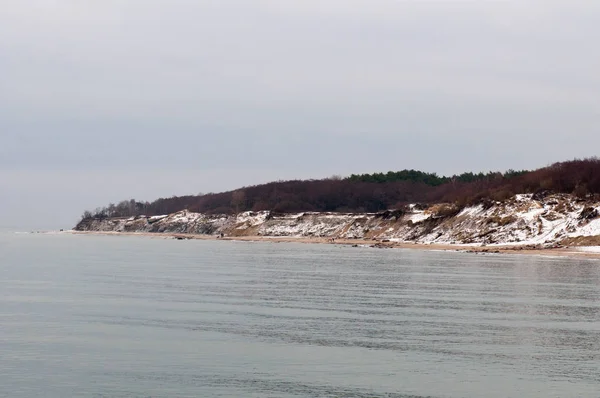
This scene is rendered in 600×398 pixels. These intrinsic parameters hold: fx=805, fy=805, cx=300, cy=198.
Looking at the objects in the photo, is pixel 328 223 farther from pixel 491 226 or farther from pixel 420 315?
pixel 420 315

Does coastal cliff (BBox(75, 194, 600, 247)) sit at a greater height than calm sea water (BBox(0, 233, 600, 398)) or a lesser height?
greater

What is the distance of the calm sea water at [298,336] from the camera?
80.6 ft

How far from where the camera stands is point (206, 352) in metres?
29.4

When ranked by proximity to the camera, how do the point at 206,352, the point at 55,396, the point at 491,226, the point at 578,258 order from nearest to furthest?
the point at 55,396 → the point at 206,352 → the point at 578,258 → the point at 491,226

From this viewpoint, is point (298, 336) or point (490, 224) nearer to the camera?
point (298, 336)

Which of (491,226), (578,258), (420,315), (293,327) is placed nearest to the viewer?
(293,327)

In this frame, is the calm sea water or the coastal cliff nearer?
the calm sea water

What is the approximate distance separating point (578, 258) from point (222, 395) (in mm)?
72463

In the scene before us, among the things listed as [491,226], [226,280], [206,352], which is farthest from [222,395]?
[491,226]

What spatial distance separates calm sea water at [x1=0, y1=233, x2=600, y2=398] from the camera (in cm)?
2458

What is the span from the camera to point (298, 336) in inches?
1296

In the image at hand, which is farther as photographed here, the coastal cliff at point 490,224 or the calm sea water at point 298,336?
the coastal cliff at point 490,224

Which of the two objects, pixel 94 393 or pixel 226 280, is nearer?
pixel 94 393

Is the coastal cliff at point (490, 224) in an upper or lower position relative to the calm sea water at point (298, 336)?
upper
